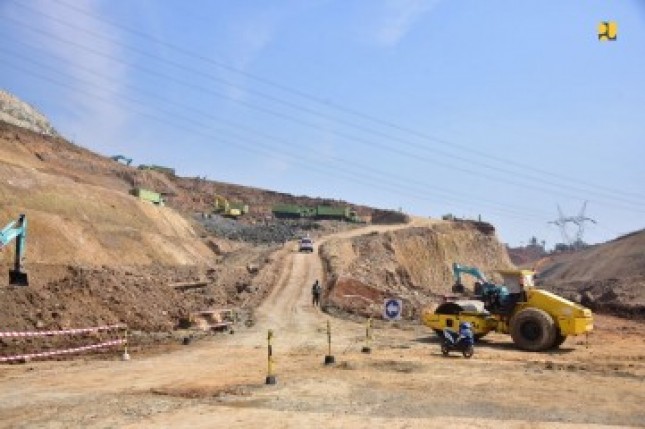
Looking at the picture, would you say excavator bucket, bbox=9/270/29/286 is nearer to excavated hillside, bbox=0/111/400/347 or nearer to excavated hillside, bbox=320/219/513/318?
excavated hillside, bbox=0/111/400/347

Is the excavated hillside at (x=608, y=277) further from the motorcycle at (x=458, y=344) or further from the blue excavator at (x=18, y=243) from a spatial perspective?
the blue excavator at (x=18, y=243)

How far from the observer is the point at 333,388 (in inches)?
533

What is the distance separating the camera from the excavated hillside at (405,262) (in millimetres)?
34062

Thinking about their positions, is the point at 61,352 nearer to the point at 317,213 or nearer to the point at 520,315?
the point at 520,315

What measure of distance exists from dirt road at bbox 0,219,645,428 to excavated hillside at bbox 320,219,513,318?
35.2 ft

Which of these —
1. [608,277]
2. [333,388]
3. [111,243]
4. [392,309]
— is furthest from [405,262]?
[333,388]

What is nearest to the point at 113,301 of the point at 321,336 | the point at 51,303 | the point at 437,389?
the point at 51,303

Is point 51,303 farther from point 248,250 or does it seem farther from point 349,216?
point 349,216

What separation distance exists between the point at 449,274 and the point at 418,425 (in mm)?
60440

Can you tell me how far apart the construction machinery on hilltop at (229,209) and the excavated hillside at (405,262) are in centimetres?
2608

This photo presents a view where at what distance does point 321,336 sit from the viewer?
2436cm

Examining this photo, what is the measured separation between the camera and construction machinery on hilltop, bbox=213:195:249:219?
89.5 meters

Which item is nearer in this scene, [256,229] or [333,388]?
[333,388]

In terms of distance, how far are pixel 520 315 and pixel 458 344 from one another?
3801mm
